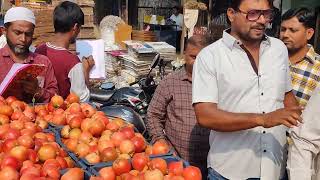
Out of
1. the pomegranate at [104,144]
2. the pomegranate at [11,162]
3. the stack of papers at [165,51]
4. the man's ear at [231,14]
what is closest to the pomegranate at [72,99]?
the pomegranate at [104,144]

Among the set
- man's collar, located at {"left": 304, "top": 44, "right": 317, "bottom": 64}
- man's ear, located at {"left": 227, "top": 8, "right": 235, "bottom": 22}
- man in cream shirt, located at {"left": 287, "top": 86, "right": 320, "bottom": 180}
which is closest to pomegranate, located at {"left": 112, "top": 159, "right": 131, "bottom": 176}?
man in cream shirt, located at {"left": 287, "top": 86, "right": 320, "bottom": 180}

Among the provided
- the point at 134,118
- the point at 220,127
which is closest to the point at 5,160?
the point at 220,127

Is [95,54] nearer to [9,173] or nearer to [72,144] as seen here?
[72,144]

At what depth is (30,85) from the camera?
3.17m

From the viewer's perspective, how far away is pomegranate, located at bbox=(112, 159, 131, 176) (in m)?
2.15

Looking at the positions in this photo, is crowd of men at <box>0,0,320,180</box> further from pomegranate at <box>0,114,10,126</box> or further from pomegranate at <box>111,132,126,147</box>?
pomegranate at <box>0,114,10,126</box>

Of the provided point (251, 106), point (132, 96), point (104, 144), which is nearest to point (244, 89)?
point (251, 106)

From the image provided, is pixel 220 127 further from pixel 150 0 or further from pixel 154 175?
pixel 150 0

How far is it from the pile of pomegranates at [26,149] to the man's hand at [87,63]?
1005mm

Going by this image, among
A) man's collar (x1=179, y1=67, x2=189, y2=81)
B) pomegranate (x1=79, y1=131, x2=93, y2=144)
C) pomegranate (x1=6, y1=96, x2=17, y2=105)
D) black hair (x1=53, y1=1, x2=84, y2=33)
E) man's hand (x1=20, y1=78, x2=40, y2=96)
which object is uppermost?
black hair (x1=53, y1=1, x2=84, y2=33)

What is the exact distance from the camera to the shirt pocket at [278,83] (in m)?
2.26

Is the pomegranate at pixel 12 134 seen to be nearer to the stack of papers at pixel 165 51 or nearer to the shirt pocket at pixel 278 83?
the shirt pocket at pixel 278 83

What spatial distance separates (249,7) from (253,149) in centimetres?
79

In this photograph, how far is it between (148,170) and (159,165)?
0.24 feet
